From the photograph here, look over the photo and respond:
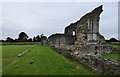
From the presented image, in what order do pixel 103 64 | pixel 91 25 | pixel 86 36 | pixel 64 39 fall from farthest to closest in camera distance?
pixel 64 39 → pixel 91 25 → pixel 86 36 → pixel 103 64

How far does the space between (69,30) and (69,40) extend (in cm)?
409

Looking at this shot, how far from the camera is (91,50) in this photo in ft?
66.6

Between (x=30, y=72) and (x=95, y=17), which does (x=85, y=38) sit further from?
(x=30, y=72)

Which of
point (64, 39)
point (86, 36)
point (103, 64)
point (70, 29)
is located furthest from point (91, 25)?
point (103, 64)

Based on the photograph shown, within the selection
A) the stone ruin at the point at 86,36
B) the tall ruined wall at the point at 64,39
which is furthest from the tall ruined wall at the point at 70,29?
the tall ruined wall at the point at 64,39

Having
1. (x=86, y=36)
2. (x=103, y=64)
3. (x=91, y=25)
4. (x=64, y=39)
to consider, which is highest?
(x=91, y=25)

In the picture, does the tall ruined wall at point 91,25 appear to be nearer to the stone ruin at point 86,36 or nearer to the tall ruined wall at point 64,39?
the stone ruin at point 86,36

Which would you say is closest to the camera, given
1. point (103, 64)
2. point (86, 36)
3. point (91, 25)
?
point (103, 64)

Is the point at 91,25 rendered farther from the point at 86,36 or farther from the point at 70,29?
the point at 70,29

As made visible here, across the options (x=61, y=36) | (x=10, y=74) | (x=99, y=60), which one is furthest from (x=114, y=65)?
(x=61, y=36)

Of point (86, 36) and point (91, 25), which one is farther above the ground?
point (91, 25)

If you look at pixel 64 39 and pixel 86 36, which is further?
pixel 64 39

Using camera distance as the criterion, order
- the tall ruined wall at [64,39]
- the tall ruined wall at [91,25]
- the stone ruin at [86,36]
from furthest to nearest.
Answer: the tall ruined wall at [64,39] < the tall ruined wall at [91,25] < the stone ruin at [86,36]

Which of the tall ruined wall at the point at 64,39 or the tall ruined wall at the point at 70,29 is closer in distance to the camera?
the tall ruined wall at the point at 64,39
